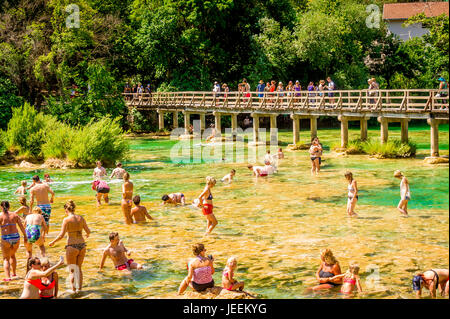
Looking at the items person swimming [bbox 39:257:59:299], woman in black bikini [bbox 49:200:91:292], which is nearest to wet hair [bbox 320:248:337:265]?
woman in black bikini [bbox 49:200:91:292]

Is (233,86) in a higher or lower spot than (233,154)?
higher

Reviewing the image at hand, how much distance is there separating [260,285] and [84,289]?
10.8ft

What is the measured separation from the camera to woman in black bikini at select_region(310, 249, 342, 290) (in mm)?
10844

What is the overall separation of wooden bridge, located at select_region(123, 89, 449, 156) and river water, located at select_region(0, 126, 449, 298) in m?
2.42

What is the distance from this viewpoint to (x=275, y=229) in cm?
1630

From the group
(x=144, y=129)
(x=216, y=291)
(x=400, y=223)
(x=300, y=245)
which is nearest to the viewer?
(x=216, y=291)

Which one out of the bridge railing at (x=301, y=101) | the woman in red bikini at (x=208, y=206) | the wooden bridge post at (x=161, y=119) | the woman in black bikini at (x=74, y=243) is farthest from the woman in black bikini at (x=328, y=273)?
the wooden bridge post at (x=161, y=119)

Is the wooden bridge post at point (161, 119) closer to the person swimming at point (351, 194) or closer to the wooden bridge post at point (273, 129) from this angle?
the wooden bridge post at point (273, 129)

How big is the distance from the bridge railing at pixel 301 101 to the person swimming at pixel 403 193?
16.3ft

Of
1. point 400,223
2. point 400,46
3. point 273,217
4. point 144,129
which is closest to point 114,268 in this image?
point 273,217

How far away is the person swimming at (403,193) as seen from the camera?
52.6ft

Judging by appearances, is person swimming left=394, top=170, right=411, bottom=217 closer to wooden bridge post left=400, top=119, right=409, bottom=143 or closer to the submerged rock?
the submerged rock

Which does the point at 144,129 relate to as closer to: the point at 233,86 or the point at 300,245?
the point at 233,86

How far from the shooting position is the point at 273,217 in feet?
58.6
